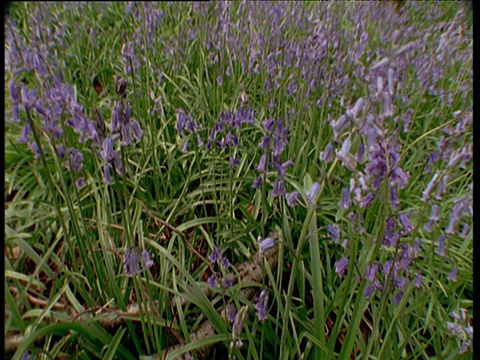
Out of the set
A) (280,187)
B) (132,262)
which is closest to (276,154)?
(280,187)

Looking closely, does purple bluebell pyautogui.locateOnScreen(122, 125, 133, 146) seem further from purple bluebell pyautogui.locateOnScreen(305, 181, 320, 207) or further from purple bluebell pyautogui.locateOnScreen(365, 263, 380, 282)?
purple bluebell pyautogui.locateOnScreen(365, 263, 380, 282)

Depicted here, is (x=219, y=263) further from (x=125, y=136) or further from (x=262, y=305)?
(x=125, y=136)

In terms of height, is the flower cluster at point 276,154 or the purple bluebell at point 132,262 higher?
the flower cluster at point 276,154

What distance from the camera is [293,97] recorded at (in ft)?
4.97

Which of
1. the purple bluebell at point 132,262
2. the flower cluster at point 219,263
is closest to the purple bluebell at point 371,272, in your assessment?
the flower cluster at point 219,263

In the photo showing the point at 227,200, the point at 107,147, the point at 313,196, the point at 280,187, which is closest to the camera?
the point at 313,196

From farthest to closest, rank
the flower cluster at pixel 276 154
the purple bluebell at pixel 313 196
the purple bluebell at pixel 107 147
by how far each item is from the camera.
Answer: the flower cluster at pixel 276 154 → the purple bluebell at pixel 107 147 → the purple bluebell at pixel 313 196

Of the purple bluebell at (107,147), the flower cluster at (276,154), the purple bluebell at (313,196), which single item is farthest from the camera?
the flower cluster at (276,154)

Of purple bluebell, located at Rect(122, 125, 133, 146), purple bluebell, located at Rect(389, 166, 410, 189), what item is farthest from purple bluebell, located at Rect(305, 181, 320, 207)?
purple bluebell, located at Rect(122, 125, 133, 146)

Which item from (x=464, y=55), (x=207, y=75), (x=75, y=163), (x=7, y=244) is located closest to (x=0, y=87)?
(x=75, y=163)

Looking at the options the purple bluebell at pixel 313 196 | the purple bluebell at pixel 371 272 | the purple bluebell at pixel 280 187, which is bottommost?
the purple bluebell at pixel 371 272

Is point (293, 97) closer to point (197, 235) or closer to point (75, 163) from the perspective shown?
point (197, 235)

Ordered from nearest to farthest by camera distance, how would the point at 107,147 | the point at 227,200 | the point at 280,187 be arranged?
the point at 107,147
the point at 280,187
the point at 227,200

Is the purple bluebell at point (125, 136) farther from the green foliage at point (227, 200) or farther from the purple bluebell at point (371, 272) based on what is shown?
the purple bluebell at point (371, 272)
